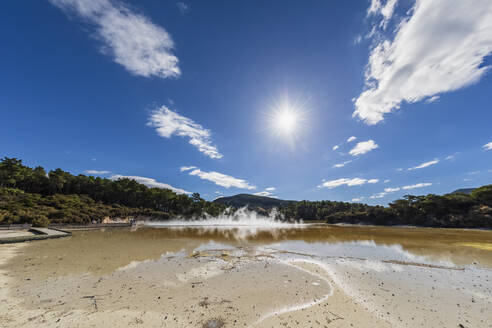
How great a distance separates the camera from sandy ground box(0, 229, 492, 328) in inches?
208

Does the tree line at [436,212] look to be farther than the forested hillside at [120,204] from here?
Yes

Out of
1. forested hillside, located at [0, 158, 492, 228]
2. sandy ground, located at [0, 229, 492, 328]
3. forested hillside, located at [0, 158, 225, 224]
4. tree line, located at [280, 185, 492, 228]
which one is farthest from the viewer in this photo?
tree line, located at [280, 185, 492, 228]

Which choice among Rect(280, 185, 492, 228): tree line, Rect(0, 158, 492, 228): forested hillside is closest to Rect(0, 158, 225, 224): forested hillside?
Rect(0, 158, 492, 228): forested hillside

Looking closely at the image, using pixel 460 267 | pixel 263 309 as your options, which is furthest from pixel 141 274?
pixel 460 267

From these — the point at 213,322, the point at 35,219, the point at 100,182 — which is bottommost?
the point at 213,322

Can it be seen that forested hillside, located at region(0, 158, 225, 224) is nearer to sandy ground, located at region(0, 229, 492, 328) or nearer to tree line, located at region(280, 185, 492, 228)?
sandy ground, located at region(0, 229, 492, 328)

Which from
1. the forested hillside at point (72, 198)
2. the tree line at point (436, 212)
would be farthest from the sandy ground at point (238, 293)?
the tree line at point (436, 212)

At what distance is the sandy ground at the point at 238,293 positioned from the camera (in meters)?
5.28

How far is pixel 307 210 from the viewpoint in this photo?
11044cm

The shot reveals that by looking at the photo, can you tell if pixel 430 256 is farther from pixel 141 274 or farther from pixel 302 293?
pixel 141 274

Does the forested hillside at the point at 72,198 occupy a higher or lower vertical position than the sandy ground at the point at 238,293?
higher

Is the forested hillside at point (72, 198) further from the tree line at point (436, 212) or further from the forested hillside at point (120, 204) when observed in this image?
the tree line at point (436, 212)

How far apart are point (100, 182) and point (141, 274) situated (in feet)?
245

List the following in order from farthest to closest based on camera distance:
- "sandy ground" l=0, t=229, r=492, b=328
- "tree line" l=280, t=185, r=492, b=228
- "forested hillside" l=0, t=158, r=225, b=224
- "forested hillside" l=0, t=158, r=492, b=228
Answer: "tree line" l=280, t=185, r=492, b=228 < "forested hillside" l=0, t=158, r=492, b=228 < "forested hillside" l=0, t=158, r=225, b=224 < "sandy ground" l=0, t=229, r=492, b=328
